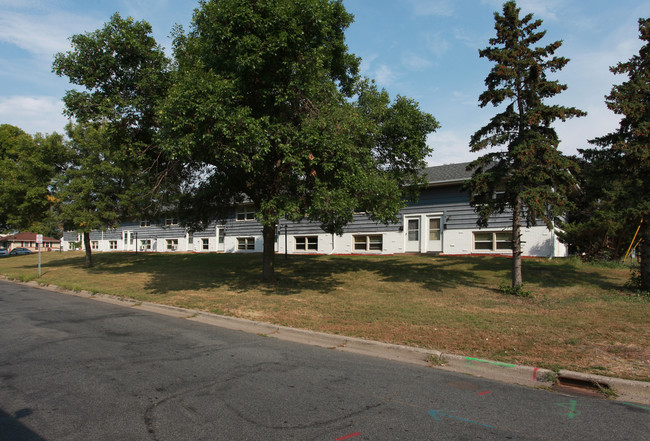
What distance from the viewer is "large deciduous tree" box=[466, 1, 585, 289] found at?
427 inches

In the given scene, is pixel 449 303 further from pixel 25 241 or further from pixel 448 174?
pixel 25 241

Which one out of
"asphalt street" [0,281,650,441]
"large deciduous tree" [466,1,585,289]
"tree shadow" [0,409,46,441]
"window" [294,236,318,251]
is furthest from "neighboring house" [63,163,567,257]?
"tree shadow" [0,409,46,441]

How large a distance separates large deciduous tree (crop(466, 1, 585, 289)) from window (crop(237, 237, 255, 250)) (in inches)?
895

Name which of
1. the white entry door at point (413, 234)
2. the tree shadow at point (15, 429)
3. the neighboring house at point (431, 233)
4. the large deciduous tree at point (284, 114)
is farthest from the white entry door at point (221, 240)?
the tree shadow at point (15, 429)

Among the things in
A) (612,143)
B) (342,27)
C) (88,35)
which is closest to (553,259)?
(612,143)

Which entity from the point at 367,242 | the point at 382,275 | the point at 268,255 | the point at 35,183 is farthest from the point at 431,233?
the point at 35,183

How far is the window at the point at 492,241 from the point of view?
21016 mm

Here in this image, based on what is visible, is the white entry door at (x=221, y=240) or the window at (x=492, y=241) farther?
the white entry door at (x=221, y=240)

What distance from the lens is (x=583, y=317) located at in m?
8.66

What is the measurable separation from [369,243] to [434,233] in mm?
4368

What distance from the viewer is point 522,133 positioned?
454 inches

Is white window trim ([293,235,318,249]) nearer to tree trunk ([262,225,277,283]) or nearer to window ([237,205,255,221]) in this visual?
window ([237,205,255,221])

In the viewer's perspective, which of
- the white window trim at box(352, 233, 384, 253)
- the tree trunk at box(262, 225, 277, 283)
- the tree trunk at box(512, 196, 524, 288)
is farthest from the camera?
the white window trim at box(352, 233, 384, 253)

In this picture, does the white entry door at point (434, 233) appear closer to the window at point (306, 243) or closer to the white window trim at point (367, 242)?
the white window trim at point (367, 242)
